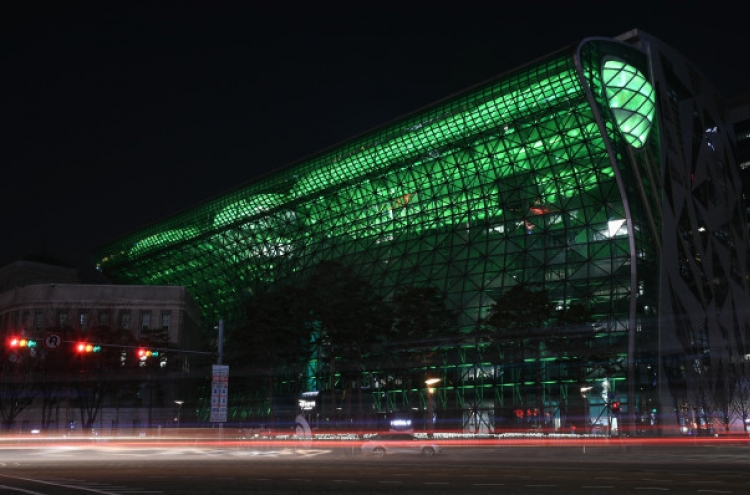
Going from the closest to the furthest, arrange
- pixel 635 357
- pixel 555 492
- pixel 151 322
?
pixel 555 492 → pixel 635 357 → pixel 151 322

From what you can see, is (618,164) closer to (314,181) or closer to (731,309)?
(731,309)

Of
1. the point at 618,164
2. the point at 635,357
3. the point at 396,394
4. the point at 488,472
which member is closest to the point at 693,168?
the point at 618,164

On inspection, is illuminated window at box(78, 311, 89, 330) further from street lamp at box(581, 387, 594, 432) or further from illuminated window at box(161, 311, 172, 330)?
street lamp at box(581, 387, 594, 432)

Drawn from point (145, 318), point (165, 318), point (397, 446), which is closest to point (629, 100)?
point (397, 446)

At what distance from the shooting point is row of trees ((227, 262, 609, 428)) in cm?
6625

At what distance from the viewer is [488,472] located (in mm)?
29859

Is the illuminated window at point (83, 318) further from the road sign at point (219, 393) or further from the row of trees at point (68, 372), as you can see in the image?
the road sign at point (219, 393)

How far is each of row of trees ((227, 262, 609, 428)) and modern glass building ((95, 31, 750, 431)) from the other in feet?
9.41

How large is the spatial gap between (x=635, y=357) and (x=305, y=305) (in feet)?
97.7

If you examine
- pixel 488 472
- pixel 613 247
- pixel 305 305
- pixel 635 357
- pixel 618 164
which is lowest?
pixel 488 472

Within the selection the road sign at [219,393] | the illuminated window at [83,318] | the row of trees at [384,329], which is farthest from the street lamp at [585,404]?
the illuminated window at [83,318]

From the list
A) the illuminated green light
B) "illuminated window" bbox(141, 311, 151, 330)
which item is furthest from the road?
"illuminated window" bbox(141, 311, 151, 330)

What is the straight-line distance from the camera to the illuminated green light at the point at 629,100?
75.3 m

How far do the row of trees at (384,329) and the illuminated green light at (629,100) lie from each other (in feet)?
61.5
